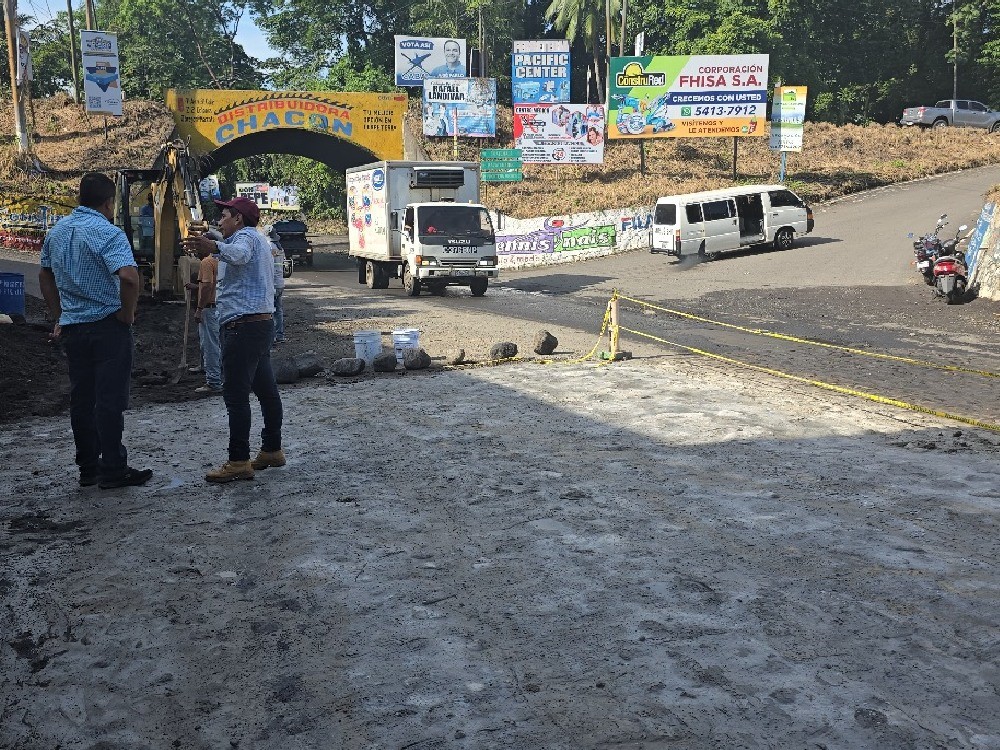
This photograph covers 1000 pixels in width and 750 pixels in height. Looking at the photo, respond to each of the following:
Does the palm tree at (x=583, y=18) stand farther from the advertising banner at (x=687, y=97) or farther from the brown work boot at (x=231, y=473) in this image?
the brown work boot at (x=231, y=473)

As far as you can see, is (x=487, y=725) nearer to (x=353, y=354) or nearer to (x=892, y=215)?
(x=353, y=354)

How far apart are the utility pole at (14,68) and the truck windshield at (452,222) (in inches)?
864

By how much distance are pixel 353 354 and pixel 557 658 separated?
1112 cm

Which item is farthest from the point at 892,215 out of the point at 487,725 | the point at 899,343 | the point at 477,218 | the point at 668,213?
the point at 487,725

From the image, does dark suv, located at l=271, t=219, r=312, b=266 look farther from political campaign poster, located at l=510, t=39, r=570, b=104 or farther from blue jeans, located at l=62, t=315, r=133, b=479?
blue jeans, located at l=62, t=315, r=133, b=479

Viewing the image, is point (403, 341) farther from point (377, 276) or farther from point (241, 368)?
point (377, 276)

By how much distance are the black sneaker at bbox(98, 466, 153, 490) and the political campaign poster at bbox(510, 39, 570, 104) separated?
39295 millimetres

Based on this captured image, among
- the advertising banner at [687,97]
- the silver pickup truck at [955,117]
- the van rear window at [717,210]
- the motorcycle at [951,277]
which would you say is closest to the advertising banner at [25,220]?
the advertising banner at [687,97]

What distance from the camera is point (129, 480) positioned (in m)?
6.89

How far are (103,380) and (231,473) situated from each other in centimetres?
107

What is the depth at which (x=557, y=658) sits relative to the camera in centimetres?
410

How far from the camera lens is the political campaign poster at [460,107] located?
145 feet

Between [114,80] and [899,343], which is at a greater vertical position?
[114,80]

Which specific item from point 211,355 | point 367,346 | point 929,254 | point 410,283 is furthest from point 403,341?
point 929,254
